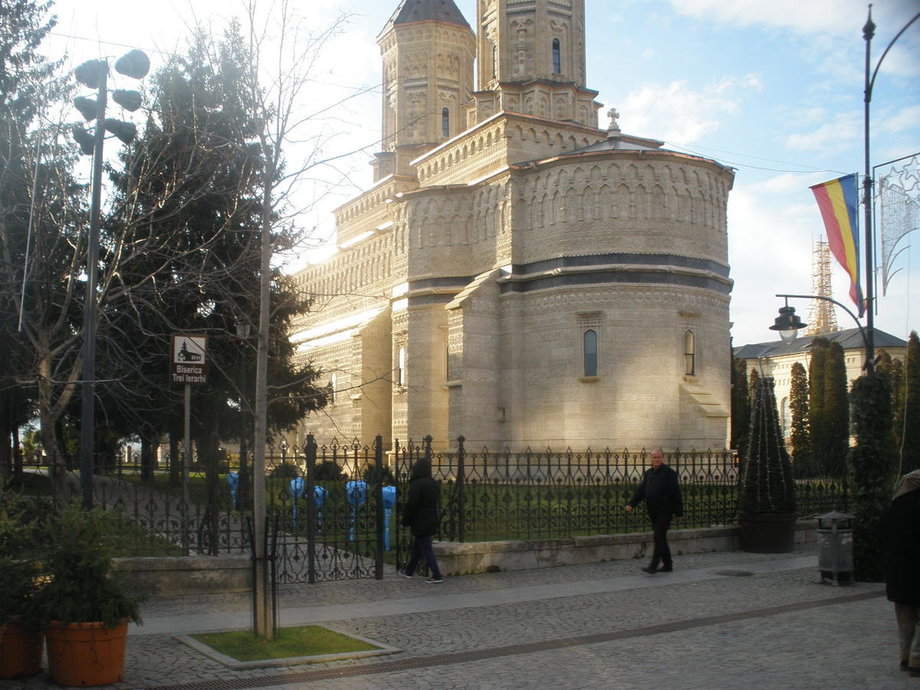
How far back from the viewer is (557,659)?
8.19 m

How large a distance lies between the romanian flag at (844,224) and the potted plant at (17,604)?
1239cm

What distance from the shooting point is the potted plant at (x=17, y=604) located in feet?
23.1

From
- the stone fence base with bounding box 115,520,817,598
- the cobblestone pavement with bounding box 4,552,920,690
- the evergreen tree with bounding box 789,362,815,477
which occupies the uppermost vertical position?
the evergreen tree with bounding box 789,362,815,477

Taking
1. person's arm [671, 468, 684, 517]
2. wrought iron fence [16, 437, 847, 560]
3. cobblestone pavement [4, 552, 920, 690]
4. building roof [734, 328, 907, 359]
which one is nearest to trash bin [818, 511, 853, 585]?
cobblestone pavement [4, 552, 920, 690]

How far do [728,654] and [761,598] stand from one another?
338 cm

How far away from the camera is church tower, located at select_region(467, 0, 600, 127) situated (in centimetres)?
3944

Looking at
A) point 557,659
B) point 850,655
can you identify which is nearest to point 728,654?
point 850,655

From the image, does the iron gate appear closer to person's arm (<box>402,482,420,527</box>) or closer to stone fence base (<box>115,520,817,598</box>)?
person's arm (<box>402,482,420,527</box>)

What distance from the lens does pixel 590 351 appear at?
108ft

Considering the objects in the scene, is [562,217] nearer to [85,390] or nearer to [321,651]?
[85,390]

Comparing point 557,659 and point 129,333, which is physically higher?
point 129,333

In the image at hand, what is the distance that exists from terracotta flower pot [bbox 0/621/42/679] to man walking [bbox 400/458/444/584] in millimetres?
5621

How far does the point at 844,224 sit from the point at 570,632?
8884 millimetres

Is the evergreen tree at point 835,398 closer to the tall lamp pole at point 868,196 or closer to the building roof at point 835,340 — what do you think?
the building roof at point 835,340
